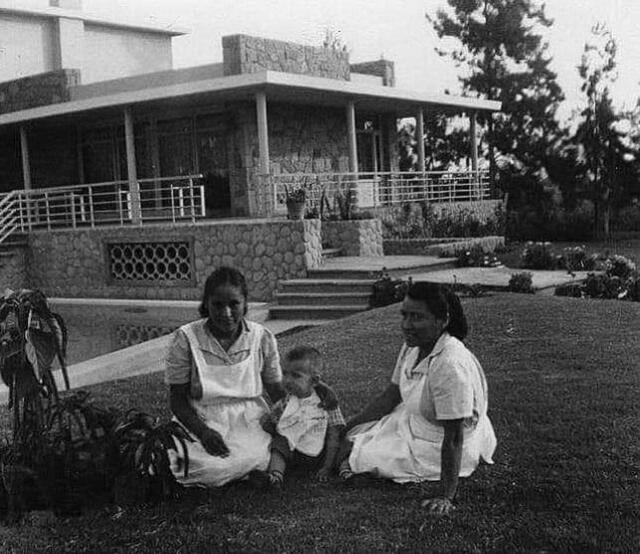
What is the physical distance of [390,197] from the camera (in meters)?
20.7

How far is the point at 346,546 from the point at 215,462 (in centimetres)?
89

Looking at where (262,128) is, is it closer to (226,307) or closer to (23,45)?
(23,45)

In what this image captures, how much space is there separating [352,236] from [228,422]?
438 inches

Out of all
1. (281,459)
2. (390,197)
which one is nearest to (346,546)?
(281,459)

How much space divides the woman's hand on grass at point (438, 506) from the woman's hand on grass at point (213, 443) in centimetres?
102

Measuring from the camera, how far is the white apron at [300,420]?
181 inches

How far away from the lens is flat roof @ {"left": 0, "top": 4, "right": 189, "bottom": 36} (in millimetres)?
24625

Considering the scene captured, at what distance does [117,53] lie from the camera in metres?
27.6

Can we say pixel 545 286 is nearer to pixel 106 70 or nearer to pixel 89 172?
pixel 89 172

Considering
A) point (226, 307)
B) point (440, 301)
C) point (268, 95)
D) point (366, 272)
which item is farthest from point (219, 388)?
point (268, 95)

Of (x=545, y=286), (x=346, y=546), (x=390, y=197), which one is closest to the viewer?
(x=346, y=546)

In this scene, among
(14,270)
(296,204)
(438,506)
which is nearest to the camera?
(438,506)

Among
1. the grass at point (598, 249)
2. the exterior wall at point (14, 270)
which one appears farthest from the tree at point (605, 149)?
the exterior wall at point (14, 270)

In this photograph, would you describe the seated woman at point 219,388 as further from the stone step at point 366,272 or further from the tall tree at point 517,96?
the tall tree at point 517,96
